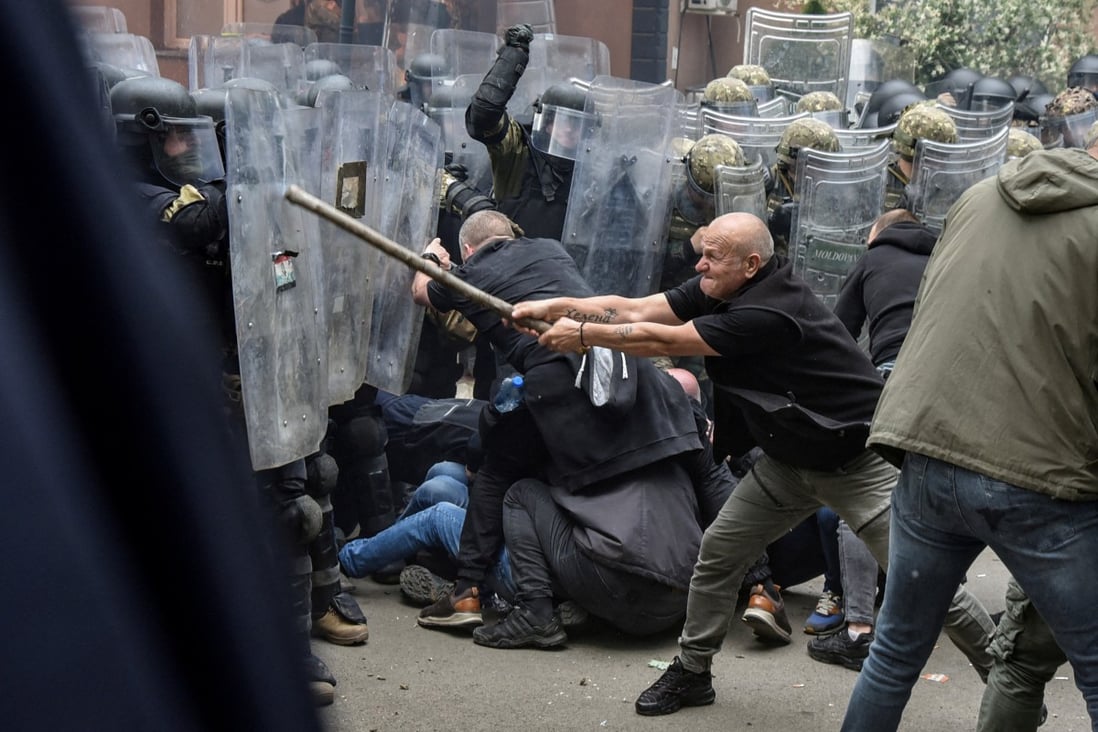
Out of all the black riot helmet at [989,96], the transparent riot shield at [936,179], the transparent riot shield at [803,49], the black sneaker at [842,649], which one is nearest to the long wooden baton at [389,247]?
the black sneaker at [842,649]

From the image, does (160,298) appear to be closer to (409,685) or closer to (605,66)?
(409,685)

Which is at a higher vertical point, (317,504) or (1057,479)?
(1057,479)

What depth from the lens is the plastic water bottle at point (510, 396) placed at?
4867 mm

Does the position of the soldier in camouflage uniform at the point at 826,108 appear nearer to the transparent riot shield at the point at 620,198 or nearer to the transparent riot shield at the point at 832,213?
the transparent riot shield at the point at 832,213

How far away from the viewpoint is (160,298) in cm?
65

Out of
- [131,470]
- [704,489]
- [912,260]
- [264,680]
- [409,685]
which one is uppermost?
[131,470]

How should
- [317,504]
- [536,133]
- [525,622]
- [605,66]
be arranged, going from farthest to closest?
[605,66], [536,133], [525,622], [317,504]

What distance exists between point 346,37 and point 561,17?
17.0ft

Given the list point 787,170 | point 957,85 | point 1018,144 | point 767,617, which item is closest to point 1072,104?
point 957,85

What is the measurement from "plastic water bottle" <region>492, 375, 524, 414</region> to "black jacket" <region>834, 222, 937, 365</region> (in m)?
1.16

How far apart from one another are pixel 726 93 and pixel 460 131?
2.29 metres

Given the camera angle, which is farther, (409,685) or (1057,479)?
(409,685)

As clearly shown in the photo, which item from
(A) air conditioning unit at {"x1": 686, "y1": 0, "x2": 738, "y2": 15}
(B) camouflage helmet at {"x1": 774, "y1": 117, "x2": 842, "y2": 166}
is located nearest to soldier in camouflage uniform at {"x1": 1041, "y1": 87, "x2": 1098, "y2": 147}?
(B) camouflage helmet at {"x1": 774, "y1": 117, "x2": 842, "y2": 166}

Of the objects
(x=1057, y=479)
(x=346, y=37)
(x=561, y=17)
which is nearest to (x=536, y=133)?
(x=1057, y=479)
